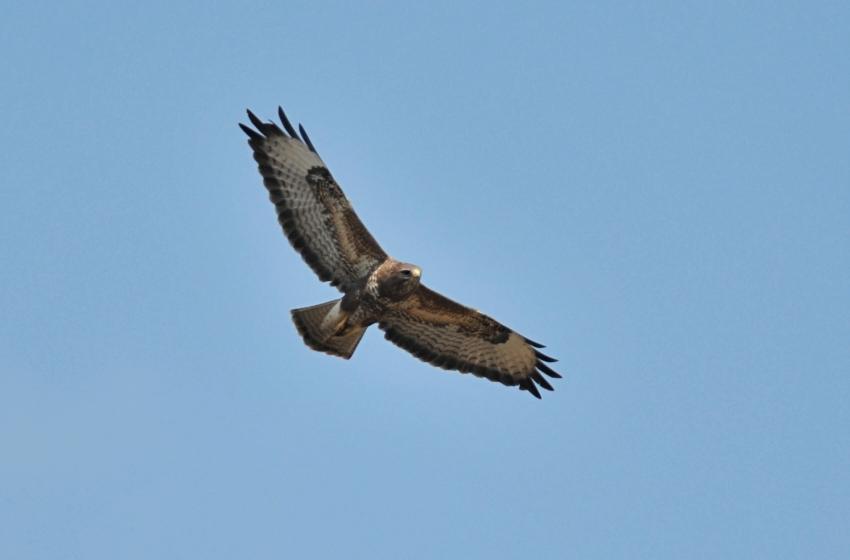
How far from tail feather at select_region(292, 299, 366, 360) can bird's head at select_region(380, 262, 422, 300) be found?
1.96 ft

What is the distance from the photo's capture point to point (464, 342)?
18.8 m

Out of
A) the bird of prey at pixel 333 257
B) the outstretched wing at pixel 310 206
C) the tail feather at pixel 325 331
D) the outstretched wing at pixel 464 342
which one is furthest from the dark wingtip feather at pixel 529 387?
the outstretched wing at pixel 310 206

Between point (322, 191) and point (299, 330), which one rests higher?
point (322, 191)

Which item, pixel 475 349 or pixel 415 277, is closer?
pixel 415 277

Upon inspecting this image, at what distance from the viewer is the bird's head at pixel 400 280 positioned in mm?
17594

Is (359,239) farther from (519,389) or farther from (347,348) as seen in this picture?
(519,389)

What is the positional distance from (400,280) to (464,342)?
1513 millimetres

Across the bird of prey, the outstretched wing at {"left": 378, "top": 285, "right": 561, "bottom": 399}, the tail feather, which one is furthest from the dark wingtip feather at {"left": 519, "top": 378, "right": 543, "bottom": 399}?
the tail feather

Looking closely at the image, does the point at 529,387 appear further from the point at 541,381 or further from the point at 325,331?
the point at 325,331

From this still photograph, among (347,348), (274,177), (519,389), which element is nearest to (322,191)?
(274,177)

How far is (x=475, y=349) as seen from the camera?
61.9ft

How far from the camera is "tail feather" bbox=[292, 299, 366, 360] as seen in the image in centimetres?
1803

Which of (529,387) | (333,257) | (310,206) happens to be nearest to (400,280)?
(333,257)

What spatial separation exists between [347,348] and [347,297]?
0.64 m
